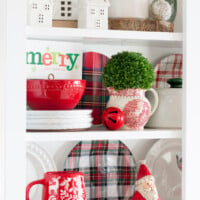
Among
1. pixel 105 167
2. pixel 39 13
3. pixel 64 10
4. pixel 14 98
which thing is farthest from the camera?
pixel 105 167

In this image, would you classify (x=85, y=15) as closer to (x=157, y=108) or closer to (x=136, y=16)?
(x=136, y=16)

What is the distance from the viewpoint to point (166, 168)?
1412 millimetres

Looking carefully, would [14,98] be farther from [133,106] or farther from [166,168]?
[166,168]

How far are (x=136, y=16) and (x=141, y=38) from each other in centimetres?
9

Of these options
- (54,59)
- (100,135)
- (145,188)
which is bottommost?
(145,188)

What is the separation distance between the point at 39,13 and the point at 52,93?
0.23 metres

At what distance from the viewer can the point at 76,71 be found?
4.26 feet

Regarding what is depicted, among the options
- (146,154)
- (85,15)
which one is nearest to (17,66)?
(85,15)

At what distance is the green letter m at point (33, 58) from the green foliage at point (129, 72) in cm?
25

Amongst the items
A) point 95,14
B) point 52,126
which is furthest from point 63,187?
point 95,14

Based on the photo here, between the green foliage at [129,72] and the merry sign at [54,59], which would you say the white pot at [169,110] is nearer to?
the green foliage at [129,72]

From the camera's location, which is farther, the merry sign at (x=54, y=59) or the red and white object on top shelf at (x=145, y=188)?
the merry sign at (x=54, y=59)

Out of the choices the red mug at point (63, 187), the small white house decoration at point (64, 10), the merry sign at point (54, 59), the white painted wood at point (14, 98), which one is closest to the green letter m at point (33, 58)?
the merry sign at point (54, 59)

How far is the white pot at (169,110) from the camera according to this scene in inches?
47.0
